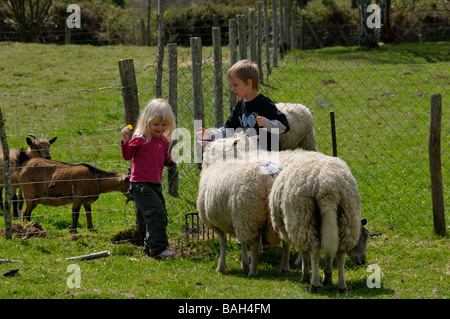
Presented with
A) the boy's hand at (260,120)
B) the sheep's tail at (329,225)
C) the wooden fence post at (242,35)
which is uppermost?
the wooden fence post at (242,35)

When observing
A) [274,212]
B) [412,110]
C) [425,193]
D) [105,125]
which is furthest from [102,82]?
[274,212]

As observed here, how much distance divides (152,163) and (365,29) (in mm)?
19613

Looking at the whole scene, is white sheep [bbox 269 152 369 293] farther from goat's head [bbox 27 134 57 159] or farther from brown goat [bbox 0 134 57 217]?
goat's head [bbox 27 134 57 159]

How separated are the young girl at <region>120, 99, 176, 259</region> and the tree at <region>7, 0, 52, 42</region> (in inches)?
902

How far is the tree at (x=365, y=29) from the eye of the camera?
24.1 metres

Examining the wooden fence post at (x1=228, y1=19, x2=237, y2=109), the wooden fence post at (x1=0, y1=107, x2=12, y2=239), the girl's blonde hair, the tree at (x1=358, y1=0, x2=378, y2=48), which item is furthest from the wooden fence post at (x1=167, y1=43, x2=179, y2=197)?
the tree at (x1=358, y1=0, x2=378, y2=48)

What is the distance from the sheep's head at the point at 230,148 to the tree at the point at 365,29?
61.6 ft

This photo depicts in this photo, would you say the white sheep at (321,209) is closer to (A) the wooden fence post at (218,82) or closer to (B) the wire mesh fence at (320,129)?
(B) the wire mesh fence at (320,129)

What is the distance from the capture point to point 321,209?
5.20m

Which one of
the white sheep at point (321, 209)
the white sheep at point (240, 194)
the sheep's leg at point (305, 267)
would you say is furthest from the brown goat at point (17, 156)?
the white sheep at point (321, 209)

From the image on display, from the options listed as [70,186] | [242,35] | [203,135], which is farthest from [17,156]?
[242,35]

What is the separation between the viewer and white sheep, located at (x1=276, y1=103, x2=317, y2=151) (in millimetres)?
9248

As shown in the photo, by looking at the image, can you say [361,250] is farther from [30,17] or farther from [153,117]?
[30,17]
